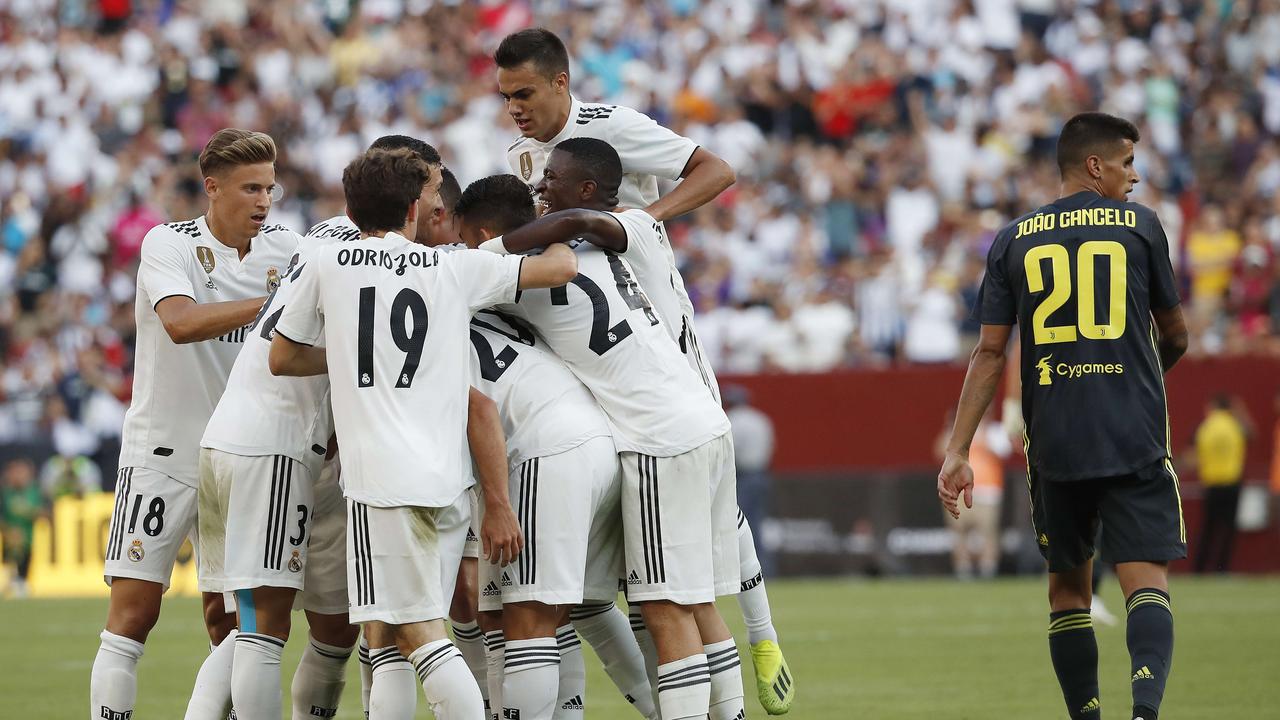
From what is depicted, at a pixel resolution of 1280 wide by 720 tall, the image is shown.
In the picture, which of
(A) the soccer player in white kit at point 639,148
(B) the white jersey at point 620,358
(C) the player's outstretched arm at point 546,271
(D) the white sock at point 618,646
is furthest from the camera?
(A) the soccer player in white kit at point 639,148

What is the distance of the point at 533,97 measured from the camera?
7.80 meters

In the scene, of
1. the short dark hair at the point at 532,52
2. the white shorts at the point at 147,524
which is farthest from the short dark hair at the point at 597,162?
the white shorts at the point at 147,524

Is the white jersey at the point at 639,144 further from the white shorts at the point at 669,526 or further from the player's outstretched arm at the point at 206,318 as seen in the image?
the player's outstretched arm at the point at 206,318

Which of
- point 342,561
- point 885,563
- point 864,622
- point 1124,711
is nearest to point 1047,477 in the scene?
point 1124,711

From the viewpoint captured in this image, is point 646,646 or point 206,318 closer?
point 206,318

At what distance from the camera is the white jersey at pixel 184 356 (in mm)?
7359

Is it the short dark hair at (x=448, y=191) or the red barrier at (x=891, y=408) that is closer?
the short dark hair at (x=448, y=191)

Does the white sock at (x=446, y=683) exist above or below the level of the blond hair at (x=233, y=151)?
below

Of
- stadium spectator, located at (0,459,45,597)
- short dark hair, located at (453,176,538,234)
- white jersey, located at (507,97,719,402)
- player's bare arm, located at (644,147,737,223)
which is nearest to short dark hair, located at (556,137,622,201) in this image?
short dark hair, located at (453,176,538,234)

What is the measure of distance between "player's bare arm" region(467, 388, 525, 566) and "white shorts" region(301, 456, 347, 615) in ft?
2.90

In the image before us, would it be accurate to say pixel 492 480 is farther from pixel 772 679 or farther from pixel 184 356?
pixel 772 679

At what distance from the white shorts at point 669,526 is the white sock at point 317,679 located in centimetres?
137

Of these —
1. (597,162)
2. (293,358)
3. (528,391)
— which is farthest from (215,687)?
(597,162)

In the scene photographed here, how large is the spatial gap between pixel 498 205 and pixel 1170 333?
291cm
